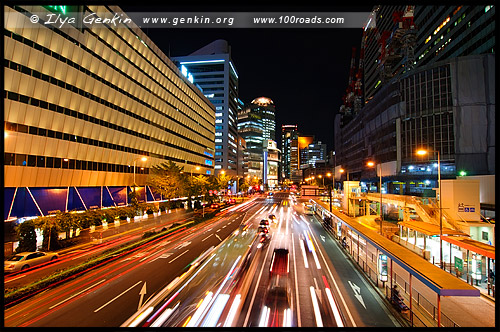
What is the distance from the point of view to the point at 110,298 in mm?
13758

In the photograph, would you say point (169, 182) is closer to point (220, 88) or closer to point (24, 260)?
point (24, 260)

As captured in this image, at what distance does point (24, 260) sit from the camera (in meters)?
19.1

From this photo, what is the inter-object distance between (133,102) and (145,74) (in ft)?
29.6

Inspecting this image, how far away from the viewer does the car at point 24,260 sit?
1823cm

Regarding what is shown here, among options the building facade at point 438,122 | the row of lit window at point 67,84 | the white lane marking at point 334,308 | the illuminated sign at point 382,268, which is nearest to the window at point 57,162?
the row of lit window at point 67,84

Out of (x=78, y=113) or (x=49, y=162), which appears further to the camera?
(x=78, y=113)

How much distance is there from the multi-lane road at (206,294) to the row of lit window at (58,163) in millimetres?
21193

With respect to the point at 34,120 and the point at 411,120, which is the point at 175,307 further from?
the point at 411,120

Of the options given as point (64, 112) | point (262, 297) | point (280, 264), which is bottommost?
point (280, 264)

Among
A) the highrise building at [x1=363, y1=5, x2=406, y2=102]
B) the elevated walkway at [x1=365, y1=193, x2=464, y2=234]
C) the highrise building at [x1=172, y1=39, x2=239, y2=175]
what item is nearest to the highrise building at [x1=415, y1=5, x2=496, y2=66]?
the highrise building at [x1=363, y1=5, x2=406, y2=102]

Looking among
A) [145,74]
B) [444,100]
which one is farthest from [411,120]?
[145,74]

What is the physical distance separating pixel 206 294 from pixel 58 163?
3475 cm

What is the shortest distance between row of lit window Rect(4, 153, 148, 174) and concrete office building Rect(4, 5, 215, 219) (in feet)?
0.43

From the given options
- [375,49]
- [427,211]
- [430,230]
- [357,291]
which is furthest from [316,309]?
[375,49]
